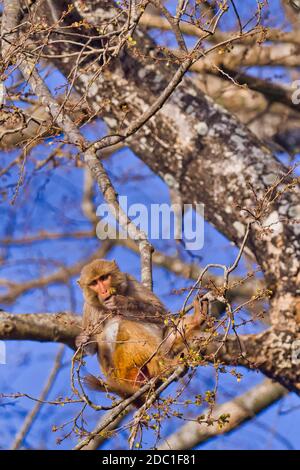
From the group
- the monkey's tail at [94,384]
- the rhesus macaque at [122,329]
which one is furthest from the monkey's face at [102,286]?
the monkey's tail at [94,384]

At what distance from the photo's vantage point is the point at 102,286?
510 centimetres

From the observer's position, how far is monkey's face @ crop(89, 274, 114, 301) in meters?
5.02

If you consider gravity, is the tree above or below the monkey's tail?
above

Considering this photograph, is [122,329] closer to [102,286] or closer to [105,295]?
[105,295]

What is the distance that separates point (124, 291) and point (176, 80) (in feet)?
5.24

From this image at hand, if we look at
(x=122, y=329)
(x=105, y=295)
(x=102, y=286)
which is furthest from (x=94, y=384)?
(x=102, y=286)

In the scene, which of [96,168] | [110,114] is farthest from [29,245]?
[96,168]

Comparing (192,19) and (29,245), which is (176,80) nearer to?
(192,19)

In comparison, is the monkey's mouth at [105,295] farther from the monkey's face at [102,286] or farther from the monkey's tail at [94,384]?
the monkey's tail at [94,384]

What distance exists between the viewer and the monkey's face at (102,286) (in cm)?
502

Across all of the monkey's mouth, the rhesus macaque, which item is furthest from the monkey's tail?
the monkey's mouth

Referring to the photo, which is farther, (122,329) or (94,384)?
(122,329)

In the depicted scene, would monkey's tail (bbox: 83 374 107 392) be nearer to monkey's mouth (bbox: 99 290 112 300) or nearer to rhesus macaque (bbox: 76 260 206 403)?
rhesus macaque (bbox: 76 260 206 403)

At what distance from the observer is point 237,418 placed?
6250 millimetres
